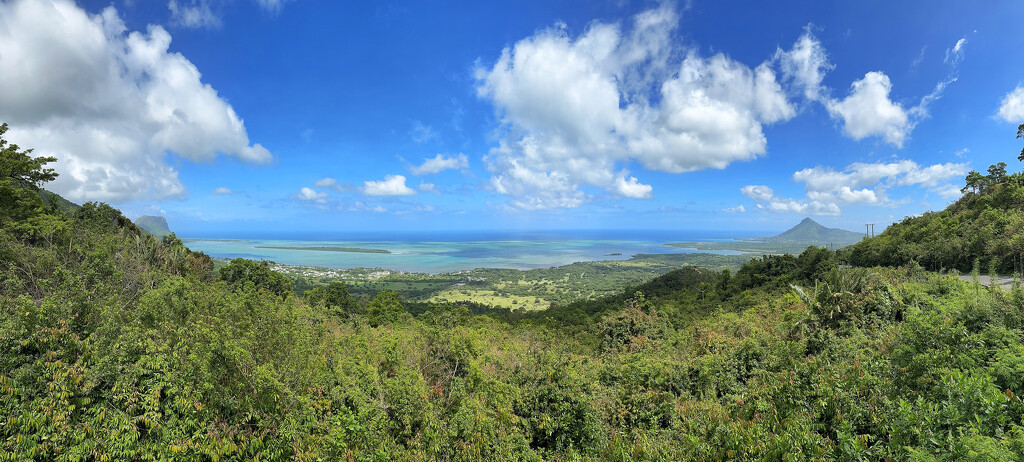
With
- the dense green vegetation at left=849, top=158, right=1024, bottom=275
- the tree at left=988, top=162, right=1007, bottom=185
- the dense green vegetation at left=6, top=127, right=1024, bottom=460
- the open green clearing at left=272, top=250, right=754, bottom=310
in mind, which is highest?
the tree at left=988, top=162, right=1007, bottom=185

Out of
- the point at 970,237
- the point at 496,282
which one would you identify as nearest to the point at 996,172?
the point at 970,237

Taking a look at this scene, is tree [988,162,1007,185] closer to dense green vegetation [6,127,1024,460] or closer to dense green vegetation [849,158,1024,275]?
dense green vegetation [849,158,1024,275]

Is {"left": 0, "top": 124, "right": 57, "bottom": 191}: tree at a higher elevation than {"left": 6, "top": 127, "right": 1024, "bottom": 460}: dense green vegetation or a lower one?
higher

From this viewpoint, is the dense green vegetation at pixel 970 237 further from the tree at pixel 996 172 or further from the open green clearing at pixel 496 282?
the open green clearing at pixel 496 282

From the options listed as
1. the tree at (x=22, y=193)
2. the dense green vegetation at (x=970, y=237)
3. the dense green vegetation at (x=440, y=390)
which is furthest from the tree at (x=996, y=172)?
the tree at (x=22, y=193)

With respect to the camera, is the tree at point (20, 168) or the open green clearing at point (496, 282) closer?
the tree at point (20, 168)

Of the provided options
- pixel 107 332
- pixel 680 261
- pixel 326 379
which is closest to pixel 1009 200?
pixel 326 379

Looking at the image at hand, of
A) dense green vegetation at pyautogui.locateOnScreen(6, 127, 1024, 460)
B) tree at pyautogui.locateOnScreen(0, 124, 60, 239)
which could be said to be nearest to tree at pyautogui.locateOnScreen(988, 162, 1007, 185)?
dense green vegetation at pyautogui.locateOnScreen(6, 127, 1024, 460)
